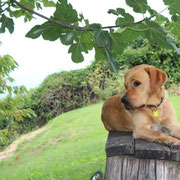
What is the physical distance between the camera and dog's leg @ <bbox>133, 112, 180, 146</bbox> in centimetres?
231

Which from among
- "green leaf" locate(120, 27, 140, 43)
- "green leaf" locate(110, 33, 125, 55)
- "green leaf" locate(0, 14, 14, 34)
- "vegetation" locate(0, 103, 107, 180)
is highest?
"green leaf" locate(0, 14, 14, 34)

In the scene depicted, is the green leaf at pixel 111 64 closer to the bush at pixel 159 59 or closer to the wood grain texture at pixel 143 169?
the wood grain texture at pixel 143 169

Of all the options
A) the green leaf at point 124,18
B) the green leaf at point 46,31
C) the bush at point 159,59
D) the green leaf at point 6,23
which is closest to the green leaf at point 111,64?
the green leaf at point 124,18

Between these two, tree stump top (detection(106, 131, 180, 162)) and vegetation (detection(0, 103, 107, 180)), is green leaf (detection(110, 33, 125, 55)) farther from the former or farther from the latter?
vegetation (detection(0, 103, 107, 180))

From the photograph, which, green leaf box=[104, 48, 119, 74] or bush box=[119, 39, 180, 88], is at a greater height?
green leaf box=[104, 48, 119, 74]

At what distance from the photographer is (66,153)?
22.9ft

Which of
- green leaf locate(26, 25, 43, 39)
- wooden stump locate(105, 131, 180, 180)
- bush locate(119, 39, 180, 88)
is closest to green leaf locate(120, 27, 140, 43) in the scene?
green leaf locate(26, 25, 43, 39)

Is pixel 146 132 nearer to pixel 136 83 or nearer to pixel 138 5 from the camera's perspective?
pixel 136 83

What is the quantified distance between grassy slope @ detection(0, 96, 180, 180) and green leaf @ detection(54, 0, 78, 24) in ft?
12.2

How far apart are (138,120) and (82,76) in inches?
464

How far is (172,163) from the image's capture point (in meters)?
2.14

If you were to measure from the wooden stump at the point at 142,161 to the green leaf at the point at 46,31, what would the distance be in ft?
3.44

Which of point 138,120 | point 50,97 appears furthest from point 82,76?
Result: point 138,120

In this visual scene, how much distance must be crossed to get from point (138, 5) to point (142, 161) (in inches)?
48.0
